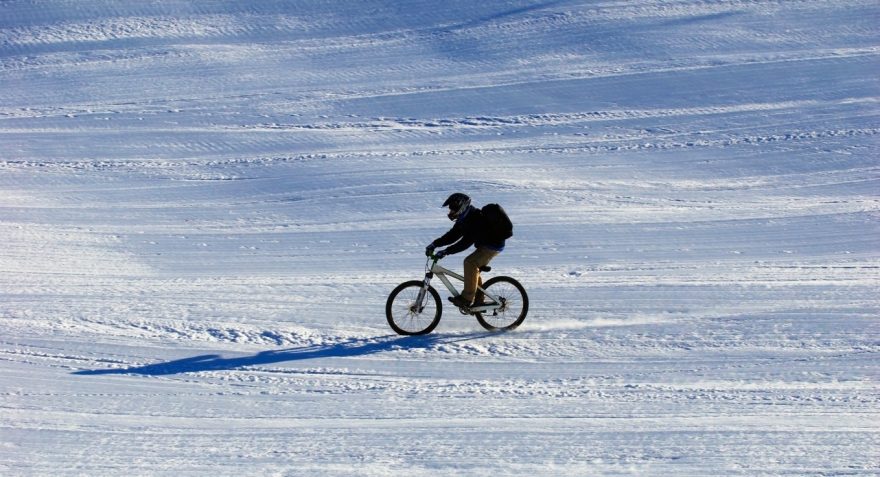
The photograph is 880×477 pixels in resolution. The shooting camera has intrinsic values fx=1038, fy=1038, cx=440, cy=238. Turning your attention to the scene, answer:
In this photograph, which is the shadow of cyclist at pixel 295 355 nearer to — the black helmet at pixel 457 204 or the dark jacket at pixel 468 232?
the dark jacket at pixel 468 232

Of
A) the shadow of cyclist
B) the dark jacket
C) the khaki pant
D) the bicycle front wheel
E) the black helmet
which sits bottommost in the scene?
the shadow of cyclist

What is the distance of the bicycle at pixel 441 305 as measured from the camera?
29.3 ft

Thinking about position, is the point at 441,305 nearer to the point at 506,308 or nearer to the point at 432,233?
the point at 506,308

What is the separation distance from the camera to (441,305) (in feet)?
29.6

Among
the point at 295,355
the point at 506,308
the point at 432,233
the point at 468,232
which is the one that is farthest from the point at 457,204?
the point at 432,233

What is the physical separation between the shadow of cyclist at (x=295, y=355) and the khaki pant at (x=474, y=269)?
0.38m

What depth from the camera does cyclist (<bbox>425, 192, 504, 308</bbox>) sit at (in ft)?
28.0

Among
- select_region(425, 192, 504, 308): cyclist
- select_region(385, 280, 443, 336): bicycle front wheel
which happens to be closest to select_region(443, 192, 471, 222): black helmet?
select_region(425, 192, 504, 308): cyclist

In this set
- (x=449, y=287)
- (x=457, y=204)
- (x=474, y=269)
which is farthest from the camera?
(x=449, y=287)

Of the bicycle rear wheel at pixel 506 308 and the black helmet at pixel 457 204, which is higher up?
the black helmet at pixel 457 204

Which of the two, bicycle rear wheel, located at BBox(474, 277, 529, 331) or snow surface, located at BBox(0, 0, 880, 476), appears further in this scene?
bicycle rear wheel, located at BBox(474, 277, 529, 331)

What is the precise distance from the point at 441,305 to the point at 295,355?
4.37 ft

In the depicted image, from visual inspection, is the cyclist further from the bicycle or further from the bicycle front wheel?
the bicycle front wheel

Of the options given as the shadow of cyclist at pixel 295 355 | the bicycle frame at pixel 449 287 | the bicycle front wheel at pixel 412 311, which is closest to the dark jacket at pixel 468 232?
the bicycle frame at pixel 449 287
